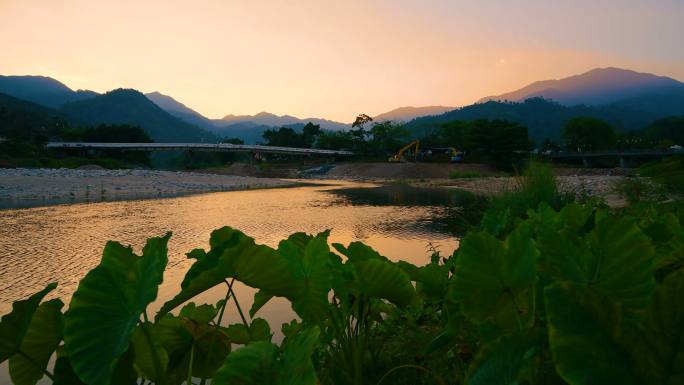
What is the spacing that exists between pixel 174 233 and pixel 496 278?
10.4 metres

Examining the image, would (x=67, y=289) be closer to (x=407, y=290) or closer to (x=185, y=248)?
(x=185, y=248)

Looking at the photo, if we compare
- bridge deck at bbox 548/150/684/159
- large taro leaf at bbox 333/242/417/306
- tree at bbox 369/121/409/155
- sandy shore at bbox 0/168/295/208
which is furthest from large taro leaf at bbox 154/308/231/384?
tree at bbox 369/121/409/155

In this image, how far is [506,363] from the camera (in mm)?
639

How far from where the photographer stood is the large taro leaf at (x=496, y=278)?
0.84 meters

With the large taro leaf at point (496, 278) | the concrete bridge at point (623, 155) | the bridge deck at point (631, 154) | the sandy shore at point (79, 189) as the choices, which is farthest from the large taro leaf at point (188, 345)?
the bridge deck at point (631, 154)

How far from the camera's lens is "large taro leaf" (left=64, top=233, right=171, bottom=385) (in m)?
0.73

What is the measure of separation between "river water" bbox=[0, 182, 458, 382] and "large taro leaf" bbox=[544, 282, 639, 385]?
13.1ft

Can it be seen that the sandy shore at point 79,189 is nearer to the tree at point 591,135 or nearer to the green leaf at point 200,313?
the green leaf at point 200,313

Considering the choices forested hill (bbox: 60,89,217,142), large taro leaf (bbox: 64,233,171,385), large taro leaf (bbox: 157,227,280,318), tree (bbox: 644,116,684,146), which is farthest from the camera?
forested hill (bbox: 60,89,217,142)

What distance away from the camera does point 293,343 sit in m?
0.70

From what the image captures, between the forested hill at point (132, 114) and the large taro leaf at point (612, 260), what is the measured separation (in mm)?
150708

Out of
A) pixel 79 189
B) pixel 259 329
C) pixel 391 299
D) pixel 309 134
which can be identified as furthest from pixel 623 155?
pixel 259 329

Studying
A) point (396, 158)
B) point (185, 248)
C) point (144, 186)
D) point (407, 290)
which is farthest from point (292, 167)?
point (407, 290)

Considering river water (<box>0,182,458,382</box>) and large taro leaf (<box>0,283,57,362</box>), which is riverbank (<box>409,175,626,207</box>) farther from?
large taro leaf (<box>0,283,57,362</box>)
